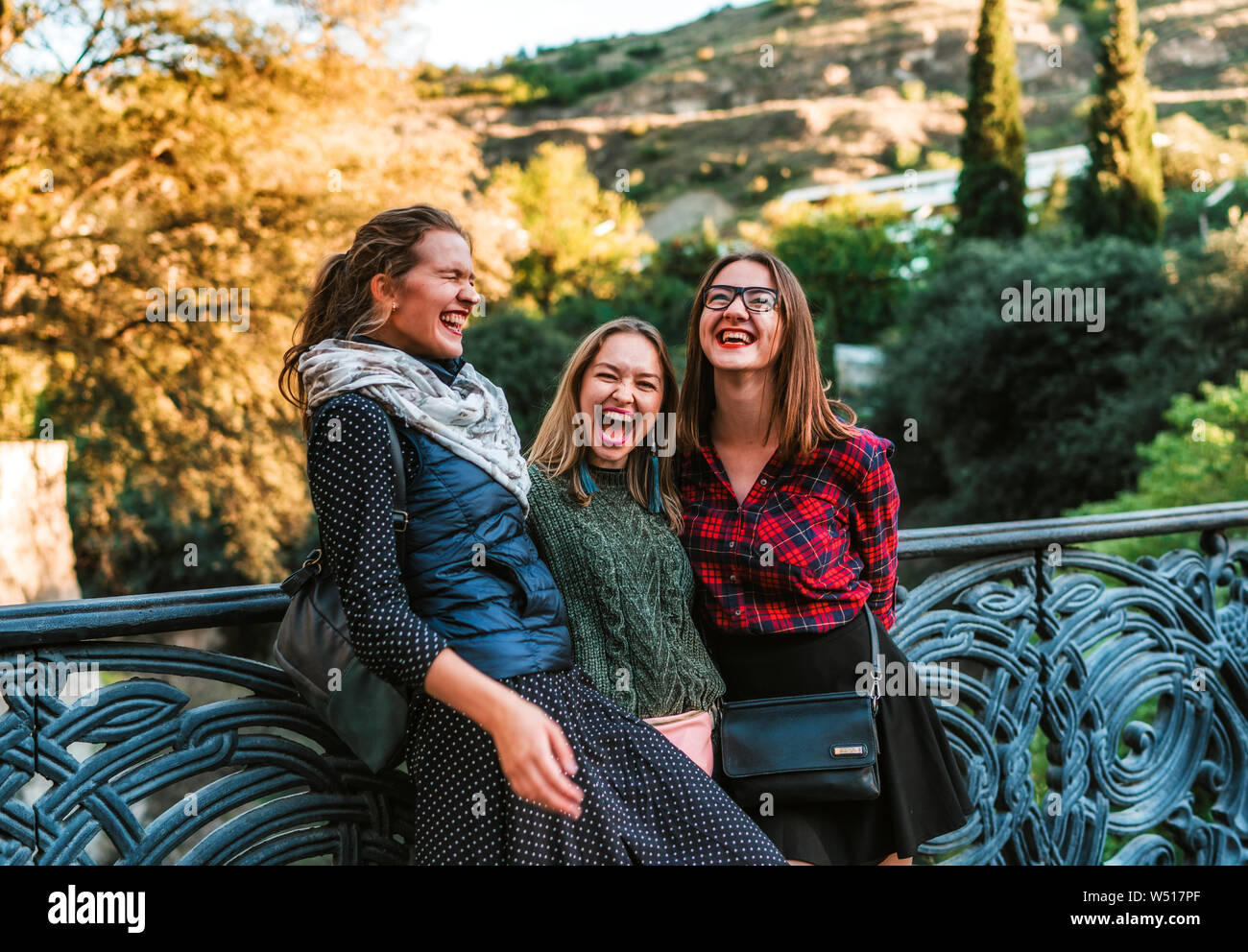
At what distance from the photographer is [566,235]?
3422 centimetres

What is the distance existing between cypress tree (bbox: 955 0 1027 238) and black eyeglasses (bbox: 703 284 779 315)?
23.3 meters

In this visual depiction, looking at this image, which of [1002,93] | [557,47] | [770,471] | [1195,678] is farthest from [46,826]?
[557,47]

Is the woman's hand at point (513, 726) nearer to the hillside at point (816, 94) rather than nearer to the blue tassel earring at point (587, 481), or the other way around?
the blue tassel earring at point (587, 481)

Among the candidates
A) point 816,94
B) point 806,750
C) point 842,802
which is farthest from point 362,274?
point 816,94

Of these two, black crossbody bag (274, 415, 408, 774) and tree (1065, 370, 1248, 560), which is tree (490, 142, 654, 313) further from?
black crossbody bag (274, 415, 408, 774)

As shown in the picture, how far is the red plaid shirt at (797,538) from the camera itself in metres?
2.21

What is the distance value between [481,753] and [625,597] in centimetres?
45

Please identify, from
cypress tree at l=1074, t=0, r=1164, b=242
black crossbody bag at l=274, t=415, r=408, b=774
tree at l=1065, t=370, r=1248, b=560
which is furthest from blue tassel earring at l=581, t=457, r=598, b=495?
cypress tree at l=1074, t=0, r=1164, b=242

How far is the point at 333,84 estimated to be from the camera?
14672 millimetres

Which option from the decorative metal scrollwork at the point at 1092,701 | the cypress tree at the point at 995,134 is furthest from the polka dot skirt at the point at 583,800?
the cypress tree at the point at 995,134

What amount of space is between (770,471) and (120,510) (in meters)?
14.2

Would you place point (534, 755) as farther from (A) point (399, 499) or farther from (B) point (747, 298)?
(B) point (747, 298)

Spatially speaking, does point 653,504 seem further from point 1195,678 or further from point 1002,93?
point 1002,93

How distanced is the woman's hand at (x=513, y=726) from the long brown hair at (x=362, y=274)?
0.59 m
